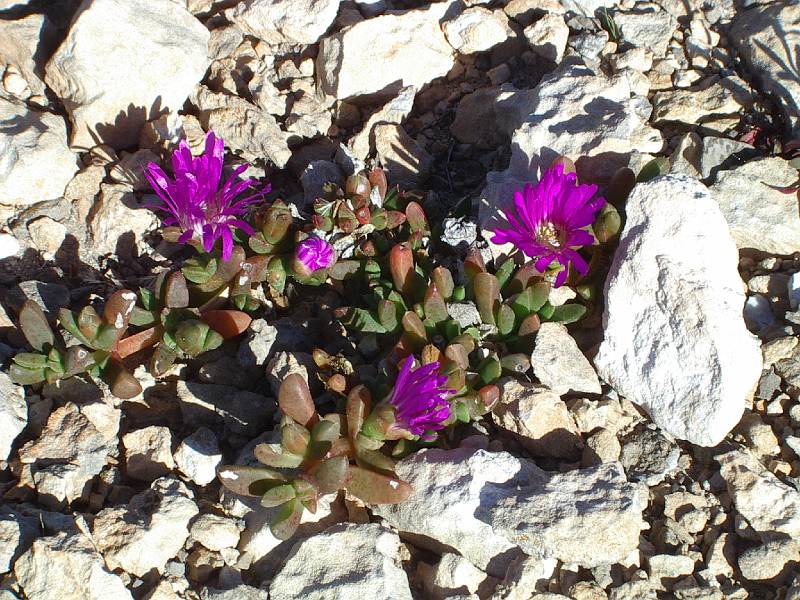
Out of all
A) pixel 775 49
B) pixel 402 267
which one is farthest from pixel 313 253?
pixel 775 49

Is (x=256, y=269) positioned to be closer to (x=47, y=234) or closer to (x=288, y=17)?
(x=47, y=234)

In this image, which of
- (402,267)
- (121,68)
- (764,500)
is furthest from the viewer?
(121,68)

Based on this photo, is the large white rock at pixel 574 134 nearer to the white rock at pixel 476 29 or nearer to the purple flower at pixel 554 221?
the purple flower at pixel 554 221

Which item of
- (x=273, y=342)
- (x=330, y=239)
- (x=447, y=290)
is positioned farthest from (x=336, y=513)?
(x=330, y=239)

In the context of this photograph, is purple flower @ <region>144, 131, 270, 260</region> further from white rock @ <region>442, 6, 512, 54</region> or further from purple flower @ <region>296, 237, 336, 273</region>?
white rock @ <region>442, 6, 512, 54</region>

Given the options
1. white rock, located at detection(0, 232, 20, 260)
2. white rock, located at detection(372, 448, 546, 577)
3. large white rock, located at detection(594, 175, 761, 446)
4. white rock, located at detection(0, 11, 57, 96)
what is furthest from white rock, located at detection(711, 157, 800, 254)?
white rock, located at detection(0, 11, 57, 96)

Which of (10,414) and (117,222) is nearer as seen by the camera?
(10,414)
